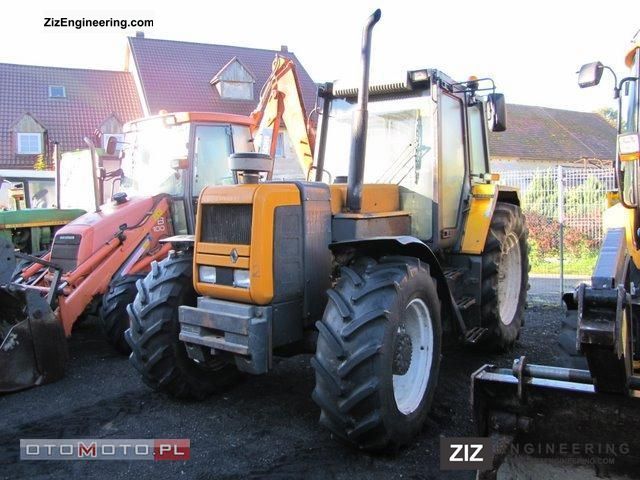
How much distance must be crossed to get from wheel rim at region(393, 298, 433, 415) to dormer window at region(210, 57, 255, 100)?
21.7m

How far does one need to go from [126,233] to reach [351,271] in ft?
12.5

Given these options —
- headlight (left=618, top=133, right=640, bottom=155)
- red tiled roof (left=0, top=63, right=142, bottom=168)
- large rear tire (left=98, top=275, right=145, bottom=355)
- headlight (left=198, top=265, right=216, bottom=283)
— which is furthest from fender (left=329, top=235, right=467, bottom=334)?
red tiled roof (left=0, top=63, right=142, bottom=168)

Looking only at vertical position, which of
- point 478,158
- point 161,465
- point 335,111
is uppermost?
point 335,111

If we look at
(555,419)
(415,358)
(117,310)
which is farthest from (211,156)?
(555,419)

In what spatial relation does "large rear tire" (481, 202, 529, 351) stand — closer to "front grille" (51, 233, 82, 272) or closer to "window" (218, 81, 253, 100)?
"front grille" (51, 233, 82, 272)

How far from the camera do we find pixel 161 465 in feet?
11.7

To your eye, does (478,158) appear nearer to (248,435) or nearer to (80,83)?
(248,435)

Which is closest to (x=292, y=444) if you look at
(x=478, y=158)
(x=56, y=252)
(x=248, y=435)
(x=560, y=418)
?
(x=248, y=435)

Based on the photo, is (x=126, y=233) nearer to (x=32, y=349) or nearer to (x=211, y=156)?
(x=211, y=156)

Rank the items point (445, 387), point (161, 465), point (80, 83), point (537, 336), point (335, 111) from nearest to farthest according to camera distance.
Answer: point (161, 465)
point (445, 387)
point (335, 111)
point (537, 336)
point (80, 83)

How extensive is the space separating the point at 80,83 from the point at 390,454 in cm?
2503

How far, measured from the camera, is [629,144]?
3414 mm

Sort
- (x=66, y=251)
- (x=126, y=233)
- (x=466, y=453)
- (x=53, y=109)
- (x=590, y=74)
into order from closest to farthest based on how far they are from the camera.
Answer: (x=466, y=453) < (x=590, y=74) < (x=66, y=251) < (x=126, y=233) < (x=53, y=109)

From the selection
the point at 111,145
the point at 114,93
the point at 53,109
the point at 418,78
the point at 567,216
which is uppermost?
the point at 114,93
